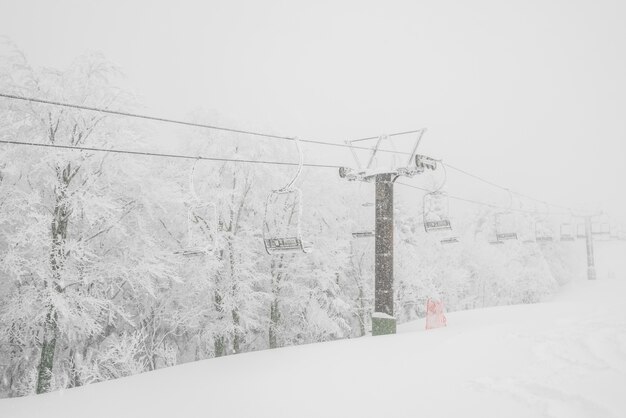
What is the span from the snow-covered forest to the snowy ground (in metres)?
3.15

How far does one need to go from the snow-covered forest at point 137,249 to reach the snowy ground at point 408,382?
3146 millimetres

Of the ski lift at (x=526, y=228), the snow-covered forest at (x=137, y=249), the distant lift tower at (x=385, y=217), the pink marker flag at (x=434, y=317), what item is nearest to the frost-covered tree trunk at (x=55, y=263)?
the snow-covered forest at (x=137, y=249)

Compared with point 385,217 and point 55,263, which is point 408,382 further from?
point 55,263

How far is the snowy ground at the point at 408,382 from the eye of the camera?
5.00 meters

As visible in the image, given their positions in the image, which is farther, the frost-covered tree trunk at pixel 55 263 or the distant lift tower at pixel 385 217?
the frost-covered tree trunk at pixel 55 263

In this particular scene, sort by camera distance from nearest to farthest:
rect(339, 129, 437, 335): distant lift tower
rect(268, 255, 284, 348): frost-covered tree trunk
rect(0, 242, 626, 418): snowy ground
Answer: rect(0, 242, 626, 418): snowy ground
rect(339, 129, 437, 335): distant lift tower
rect(268, 255, 284, 348): frost-covered tree trunk

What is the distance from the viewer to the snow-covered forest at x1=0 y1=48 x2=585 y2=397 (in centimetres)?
1218

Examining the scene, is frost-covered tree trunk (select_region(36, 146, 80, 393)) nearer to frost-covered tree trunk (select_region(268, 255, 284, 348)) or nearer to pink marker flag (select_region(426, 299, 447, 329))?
frost-covered tree trunk (select_region(268, 255, 284, 348))

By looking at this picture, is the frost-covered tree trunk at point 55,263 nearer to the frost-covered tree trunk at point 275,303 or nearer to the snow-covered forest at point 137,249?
the snow-covered forest at point 137,249

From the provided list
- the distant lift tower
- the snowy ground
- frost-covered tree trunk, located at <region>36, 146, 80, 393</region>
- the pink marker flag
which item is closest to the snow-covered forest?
frost-covered tree trunk, located at <region>36, 146, 80, 393</region>

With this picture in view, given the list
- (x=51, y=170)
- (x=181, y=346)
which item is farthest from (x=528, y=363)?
(x=181, y=346)

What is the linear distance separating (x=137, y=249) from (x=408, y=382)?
11591mm

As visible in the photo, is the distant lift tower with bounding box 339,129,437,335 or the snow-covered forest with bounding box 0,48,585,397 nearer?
the distant lift tower with bounding box 339,129,437,335

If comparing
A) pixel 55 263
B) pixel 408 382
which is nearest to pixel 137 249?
pixel 55 263
